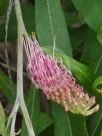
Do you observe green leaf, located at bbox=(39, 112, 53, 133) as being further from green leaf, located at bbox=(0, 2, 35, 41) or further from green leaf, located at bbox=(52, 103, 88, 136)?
green leaf, located at bbox=(0, 2, 35, 41)

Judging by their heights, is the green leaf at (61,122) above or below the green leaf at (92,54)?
below

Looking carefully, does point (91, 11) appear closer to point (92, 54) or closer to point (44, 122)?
point (92, 54)

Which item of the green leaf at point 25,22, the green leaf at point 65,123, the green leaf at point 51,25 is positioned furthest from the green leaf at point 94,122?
the green leaf at point 25,22

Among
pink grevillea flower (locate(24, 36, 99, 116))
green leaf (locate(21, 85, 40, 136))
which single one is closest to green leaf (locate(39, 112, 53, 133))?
green leaf (locate(21, 85, 40, 136))

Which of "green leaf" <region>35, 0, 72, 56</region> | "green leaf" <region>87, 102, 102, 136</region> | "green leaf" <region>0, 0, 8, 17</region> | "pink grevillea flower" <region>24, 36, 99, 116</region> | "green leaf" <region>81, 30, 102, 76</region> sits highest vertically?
"green leaf" <region>0, 0, 8, 17</region>

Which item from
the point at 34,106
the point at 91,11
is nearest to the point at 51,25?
the point at 91,11

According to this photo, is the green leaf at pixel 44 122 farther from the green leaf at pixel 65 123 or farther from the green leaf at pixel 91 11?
the green leaf at pixel 91 11
